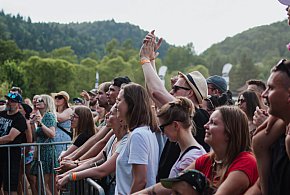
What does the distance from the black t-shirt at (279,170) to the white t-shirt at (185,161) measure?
3.25 feet

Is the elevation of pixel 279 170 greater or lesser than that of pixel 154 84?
lesser

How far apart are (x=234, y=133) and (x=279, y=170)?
2.10 feet

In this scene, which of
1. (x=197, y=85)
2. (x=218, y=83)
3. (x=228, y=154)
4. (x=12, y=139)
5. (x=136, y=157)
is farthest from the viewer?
(x=12, y=139)

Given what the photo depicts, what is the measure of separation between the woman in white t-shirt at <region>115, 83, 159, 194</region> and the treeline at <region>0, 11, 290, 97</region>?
8170 centimetres

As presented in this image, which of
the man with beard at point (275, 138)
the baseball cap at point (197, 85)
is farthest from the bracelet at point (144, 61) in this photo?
the man with beard at point (275, 138)

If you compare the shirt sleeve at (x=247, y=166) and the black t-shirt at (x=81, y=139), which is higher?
the shirt sleeve at (x=247, y=166)

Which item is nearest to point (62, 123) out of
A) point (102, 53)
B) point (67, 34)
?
point (67, 34)

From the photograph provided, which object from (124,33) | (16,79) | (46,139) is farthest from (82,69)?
(46,139)

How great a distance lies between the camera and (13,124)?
26.0 feet

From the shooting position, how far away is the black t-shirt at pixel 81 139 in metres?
6.13

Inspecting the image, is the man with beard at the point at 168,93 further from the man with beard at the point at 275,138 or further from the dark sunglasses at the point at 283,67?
the dark sunglasses at the point at 283,67

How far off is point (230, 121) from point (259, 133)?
0.57m

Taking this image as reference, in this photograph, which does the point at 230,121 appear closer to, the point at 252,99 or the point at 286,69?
the point at 286,69

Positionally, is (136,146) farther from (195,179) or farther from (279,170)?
(279,170)
